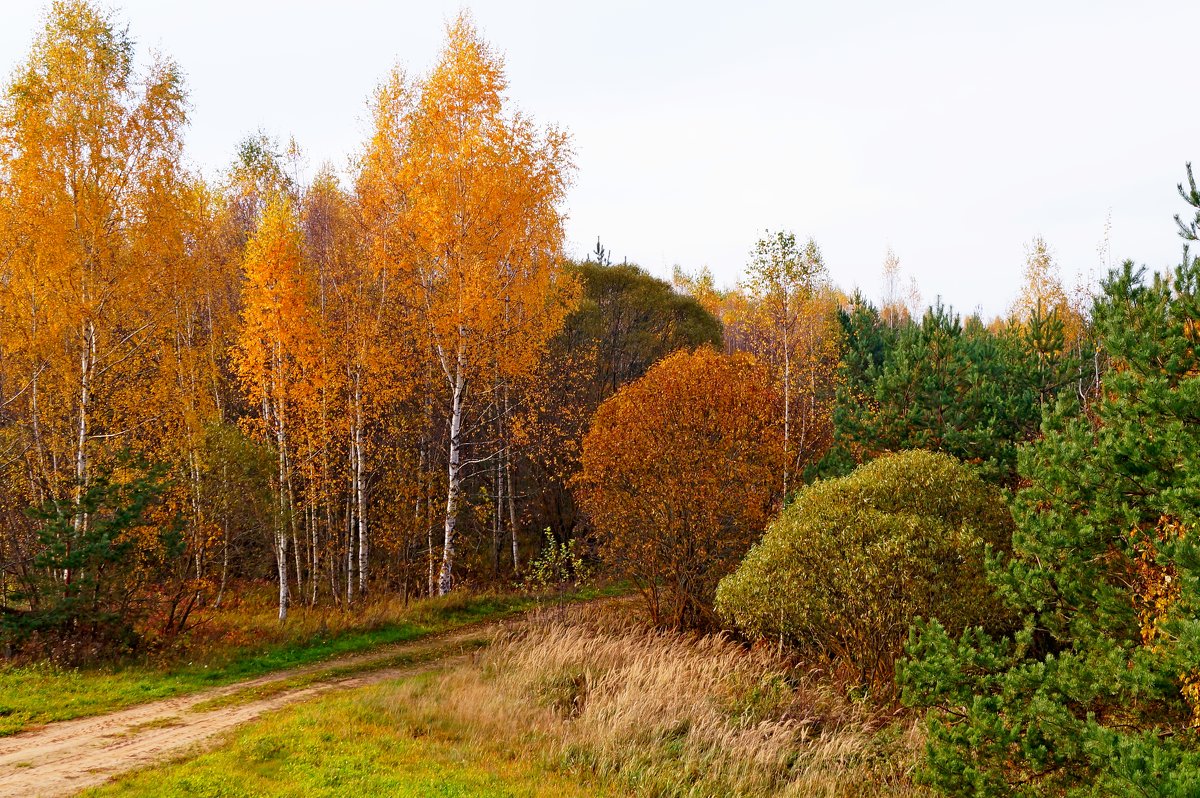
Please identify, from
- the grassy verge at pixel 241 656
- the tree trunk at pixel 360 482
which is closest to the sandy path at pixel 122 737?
the grassy verge at pixel 241 656

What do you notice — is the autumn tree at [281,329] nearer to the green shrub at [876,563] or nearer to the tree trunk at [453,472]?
the tree trunk at [453,472]

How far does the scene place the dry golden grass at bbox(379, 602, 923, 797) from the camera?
9312mm

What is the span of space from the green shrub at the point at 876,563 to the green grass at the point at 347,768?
5.96 metres

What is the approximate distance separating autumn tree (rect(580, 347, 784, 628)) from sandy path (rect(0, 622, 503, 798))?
6333 mm

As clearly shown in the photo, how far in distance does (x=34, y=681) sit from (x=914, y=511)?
1504 cm

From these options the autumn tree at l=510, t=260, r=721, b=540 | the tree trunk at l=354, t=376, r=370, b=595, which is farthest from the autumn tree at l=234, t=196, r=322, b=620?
the autumn tree at l=510, t=260, r=721, b=540

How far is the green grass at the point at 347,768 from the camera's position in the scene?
26.1 feet

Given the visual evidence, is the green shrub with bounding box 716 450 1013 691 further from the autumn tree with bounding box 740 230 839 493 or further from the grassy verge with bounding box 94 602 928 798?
the autumn tree with bounding box 740 230 839 493

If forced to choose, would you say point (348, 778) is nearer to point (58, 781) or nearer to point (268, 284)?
point (58, 781)

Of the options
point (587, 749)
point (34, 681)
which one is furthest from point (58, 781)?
point (587, 749)

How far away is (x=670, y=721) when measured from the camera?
412 inches

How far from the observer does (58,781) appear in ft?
26.8

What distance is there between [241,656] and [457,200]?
1182 cm

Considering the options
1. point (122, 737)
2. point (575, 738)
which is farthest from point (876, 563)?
point (122, 737)
